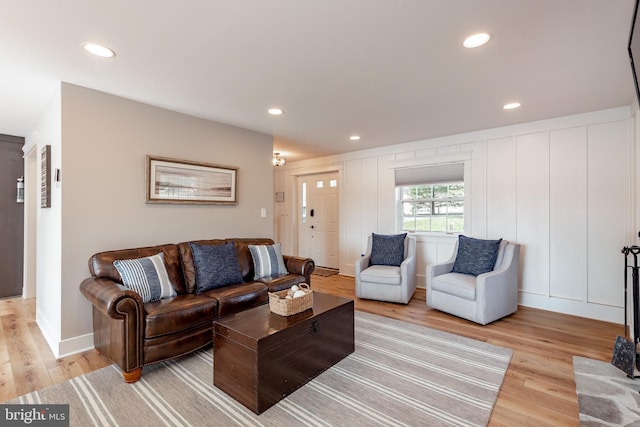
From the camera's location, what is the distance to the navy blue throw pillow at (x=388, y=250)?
14.5 ft

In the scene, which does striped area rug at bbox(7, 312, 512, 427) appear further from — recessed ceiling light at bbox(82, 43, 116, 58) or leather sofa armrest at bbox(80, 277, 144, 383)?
recessed ceiling light at bbox(82, 43, 116, 58)

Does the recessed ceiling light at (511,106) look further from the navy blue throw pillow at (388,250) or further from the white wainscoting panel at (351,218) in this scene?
the white wainscoting panel at (351,218)

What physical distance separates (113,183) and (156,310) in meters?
1.43

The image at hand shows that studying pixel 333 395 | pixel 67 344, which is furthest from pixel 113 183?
pixel 333 395

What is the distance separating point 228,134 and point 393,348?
10.4 feet

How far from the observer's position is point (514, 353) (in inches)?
103

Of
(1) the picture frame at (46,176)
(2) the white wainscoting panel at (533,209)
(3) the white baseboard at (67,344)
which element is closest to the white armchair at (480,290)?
(2) the white wainscoting panel at (533,209)

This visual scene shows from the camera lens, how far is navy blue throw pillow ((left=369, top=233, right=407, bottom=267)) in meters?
4.43

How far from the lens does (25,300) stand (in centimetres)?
414

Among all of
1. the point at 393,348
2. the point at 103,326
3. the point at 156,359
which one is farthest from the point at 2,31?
the point at 393,348

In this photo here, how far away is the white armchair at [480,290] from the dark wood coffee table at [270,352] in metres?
1.72

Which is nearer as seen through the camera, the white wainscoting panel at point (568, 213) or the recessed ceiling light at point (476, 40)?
the recessed ceiling light at point (476, 40)

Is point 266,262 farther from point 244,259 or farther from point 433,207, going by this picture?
point 433,207

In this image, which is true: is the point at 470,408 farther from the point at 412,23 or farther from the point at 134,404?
the point at 412,23
